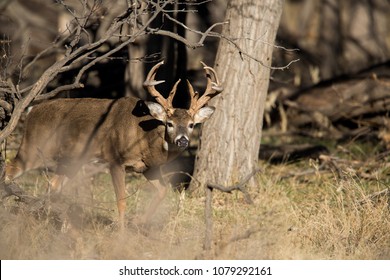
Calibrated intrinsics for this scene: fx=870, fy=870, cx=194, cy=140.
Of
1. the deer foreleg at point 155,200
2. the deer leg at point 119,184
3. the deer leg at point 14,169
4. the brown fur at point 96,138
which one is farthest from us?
the deer leg at point 14,169

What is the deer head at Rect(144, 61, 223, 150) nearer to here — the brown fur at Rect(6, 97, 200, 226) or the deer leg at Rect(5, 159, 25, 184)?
the brown fur at Rect(6, 97, 200, 226)

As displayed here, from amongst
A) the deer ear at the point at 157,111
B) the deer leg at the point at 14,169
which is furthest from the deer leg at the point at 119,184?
the deer leg at the point at 14,169

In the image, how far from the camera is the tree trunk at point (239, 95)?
32.8ft

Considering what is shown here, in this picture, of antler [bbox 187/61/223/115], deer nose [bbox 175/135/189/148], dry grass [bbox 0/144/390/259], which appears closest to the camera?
dry grass [bbox 0/144/390/259]

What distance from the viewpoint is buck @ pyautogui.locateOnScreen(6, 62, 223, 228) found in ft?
Result: 30.9

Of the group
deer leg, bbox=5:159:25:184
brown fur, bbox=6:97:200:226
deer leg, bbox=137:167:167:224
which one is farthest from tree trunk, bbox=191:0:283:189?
deer leg, bbox=5:159:25:184

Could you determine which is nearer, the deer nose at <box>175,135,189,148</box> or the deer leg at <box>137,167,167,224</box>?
the deer leg at <box>137,167,167,224</box>

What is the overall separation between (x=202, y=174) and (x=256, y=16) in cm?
194

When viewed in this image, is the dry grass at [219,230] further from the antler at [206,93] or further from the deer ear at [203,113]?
the antler at [206,93]

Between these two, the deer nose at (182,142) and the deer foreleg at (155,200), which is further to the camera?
the deer nose at (182,142)

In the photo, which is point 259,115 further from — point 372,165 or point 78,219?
point 78,219

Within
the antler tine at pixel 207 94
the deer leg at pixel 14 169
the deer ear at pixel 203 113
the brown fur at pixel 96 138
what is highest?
the antler tine at pixel 207 94

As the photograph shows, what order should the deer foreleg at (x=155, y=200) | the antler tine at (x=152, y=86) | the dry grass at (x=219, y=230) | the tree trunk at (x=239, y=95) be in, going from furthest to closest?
the tree trunk at (x=239, y=95), the antler tine at (x=152, y=86), the deer foreleg at (x=155, y=200), the dry grass at (x=219, y=230)

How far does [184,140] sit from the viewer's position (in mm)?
9148
